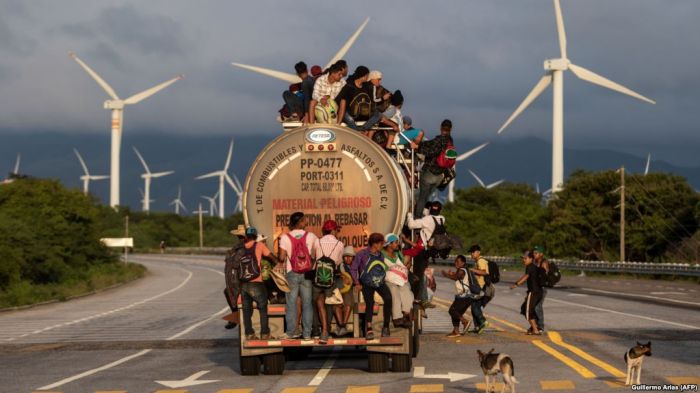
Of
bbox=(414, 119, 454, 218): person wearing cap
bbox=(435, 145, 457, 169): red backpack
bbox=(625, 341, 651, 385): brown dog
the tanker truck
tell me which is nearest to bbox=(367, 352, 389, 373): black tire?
the tanker truck

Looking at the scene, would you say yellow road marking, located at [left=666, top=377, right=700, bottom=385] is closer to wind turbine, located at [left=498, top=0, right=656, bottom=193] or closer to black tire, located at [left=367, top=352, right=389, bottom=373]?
black tire, located at [left=367, top=352, right=389, bottom=373]

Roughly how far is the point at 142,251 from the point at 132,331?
139 metres

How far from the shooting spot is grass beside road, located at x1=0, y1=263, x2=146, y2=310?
50.0 m

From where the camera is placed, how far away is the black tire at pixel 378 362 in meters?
18.2

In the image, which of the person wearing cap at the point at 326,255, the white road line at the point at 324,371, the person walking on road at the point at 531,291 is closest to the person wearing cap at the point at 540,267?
the person walking on road at the point at 531,291

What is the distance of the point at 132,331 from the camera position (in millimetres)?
30766

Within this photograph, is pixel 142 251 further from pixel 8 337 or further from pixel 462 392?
pixel 462 392

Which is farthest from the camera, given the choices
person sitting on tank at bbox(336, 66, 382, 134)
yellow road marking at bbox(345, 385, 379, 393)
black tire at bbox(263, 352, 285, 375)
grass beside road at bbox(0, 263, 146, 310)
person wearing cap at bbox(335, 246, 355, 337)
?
grass beside road at bbox(0, 263, 146, 310)

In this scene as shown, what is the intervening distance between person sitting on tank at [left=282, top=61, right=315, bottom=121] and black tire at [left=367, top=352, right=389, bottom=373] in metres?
3.92

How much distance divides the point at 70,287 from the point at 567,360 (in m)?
46.7

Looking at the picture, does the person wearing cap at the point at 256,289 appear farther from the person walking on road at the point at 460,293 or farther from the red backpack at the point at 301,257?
the person walking on road at the point at 460,293

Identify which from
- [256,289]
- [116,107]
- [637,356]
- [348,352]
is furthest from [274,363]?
[116,107]

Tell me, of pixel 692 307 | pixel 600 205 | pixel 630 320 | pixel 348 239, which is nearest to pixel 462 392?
pixel 348 239

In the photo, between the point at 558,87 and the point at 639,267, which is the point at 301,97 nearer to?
the point at 639,267
